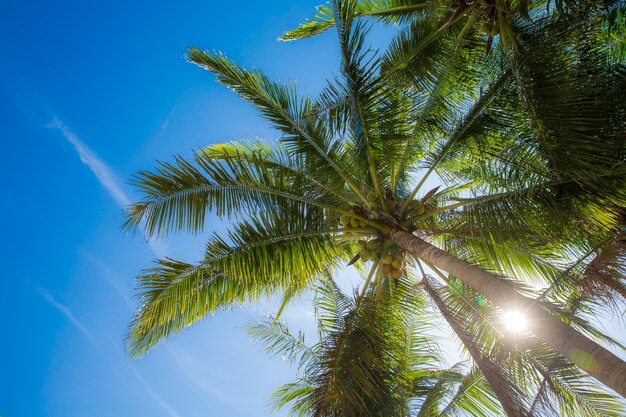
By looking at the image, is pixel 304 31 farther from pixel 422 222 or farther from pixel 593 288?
pixel 593 288

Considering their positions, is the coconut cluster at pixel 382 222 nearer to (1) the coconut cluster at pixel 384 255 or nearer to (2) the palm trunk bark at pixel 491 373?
(1) the coconut cluster at pixel 384 255

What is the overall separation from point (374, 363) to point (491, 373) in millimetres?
1331

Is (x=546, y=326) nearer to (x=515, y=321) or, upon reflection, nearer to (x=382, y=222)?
(x=515, y=321)

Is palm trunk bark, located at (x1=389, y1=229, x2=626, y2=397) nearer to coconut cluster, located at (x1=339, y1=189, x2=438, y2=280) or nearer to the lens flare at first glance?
the lens flare

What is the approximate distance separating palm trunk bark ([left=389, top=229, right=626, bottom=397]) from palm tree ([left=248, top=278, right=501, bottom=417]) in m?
1.40

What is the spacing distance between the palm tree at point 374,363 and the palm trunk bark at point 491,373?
78cm

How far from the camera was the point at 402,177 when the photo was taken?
754 centimetres

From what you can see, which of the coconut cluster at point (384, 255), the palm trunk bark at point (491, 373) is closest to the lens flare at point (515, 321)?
the palm trunk bark at point (491, 373)

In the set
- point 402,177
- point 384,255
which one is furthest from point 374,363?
point 402,177

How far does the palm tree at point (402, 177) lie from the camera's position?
4.59 meters

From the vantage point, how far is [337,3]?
5.25 m

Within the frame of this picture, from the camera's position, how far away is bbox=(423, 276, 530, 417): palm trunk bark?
4375 mm

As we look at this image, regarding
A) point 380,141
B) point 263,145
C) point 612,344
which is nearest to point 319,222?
point 380,141

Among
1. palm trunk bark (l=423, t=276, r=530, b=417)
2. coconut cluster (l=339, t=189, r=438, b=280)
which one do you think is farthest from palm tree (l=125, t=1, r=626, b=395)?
palm trunk bark (l=423, t=276, r=530, b=417)
